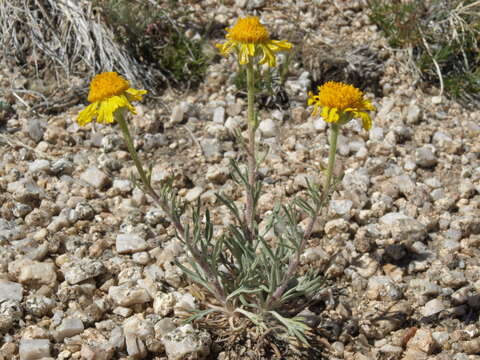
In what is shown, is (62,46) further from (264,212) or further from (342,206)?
(342,206)

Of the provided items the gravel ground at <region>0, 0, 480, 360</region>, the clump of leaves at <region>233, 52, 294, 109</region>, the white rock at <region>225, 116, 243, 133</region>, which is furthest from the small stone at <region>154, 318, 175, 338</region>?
the clump of leaves at <region>233, 52, 294, 109</region>

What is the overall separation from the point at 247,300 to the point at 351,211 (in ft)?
3.30

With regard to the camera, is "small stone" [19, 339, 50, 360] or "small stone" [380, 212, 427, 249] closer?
"small stone" [19, 339, 50, 360]

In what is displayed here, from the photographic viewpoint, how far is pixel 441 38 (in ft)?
15.3

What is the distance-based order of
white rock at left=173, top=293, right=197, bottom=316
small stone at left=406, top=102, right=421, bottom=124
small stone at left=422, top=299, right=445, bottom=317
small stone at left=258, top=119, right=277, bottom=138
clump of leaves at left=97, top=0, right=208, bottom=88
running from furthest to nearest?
clump of leaves at left=97, top=0, right=208, bottom=88 → small stone at left=406, top=102, right=421, bottom=124 → small stone at left=258, top=119, right=277, bottom=138 → small stone at left=422, top=299, right=445, bottom=317 → white rock at left=173, top=293, right=197, bottom=316

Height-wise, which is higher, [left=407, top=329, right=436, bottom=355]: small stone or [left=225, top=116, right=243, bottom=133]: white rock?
[left=225, top=116, right=243, bottom=133]: white rock

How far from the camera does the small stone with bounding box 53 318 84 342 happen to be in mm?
2615

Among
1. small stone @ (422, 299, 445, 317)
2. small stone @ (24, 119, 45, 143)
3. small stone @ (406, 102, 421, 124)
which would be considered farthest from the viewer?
small stone @ (406, 102, 421, 124)

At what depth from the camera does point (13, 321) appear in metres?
2.63

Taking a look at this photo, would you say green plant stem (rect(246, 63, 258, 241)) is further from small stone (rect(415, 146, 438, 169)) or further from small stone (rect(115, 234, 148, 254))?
small stone (rect(415, 146, 438, 169))

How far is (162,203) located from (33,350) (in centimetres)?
96

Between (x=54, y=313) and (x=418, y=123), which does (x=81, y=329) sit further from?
(x=418, y=123)

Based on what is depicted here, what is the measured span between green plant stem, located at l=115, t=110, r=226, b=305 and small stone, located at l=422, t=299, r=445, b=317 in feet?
3.72

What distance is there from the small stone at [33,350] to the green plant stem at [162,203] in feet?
2.66
